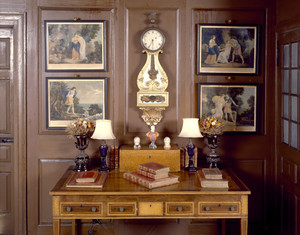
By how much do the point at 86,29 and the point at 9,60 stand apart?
1158mm

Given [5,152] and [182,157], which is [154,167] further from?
[5,152]

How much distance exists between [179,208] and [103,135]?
130 cm

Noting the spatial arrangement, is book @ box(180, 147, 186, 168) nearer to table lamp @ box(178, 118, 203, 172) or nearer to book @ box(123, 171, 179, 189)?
table lamp @ box(178, 118, 203, 172)

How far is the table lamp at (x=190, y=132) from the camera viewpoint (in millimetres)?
4918

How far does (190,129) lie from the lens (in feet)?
16.2

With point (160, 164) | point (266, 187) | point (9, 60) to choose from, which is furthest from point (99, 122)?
point (266, 187)

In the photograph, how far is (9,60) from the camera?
5.45 meters

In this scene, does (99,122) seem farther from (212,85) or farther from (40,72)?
(212,85)

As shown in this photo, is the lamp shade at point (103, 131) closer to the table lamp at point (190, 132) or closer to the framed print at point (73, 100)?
the framed print at point (73, 100)

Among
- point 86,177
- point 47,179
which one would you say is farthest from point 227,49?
point 47,179

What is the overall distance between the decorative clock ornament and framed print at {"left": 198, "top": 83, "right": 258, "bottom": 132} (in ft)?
1.70

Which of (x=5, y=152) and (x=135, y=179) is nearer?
(x=135, y=179)

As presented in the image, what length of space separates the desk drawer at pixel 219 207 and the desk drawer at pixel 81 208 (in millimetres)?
1092

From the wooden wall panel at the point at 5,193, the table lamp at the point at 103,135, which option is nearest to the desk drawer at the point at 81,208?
the table lamp at the point at 103,135
